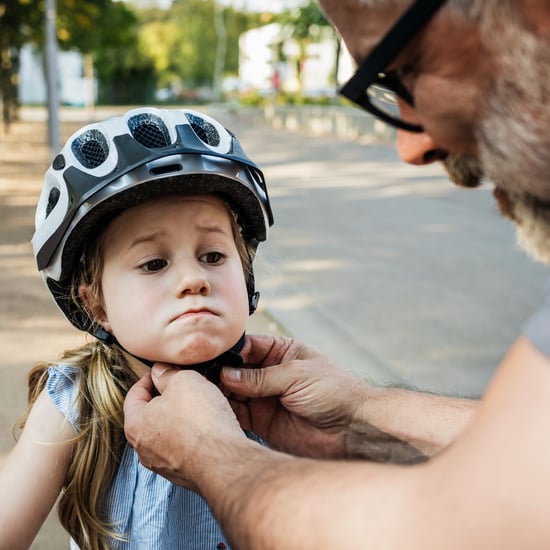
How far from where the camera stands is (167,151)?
86.5 inches

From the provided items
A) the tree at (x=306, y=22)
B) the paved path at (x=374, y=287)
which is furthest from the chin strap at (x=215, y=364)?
the tree at (x=306, y=22)

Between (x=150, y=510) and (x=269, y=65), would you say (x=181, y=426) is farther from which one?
(x=269, y=65)

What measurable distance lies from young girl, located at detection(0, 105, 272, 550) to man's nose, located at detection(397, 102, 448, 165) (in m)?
0.69

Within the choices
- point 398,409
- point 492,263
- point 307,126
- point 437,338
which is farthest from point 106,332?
point 307,126

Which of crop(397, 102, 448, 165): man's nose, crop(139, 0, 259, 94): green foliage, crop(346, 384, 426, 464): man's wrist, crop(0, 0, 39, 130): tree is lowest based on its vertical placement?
crop(139, 0, 259, 94): green foliage

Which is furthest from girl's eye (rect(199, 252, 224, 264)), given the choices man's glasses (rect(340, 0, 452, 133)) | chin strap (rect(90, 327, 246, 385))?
man's glasses (rect(340, 0, 452, 133))

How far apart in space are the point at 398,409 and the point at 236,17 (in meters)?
81.6

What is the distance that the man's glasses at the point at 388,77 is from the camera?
1.37 metres

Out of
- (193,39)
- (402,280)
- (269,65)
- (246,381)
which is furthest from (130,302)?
(193,39)

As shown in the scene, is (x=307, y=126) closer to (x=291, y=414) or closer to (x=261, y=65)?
(x=291, y=414)

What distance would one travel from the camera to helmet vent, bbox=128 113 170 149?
226cm

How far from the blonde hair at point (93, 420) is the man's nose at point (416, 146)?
828 millimetres

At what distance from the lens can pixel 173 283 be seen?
7.04 feet

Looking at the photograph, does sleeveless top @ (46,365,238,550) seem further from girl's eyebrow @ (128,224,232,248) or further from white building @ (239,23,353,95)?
white building @ (239,23,353,95)
